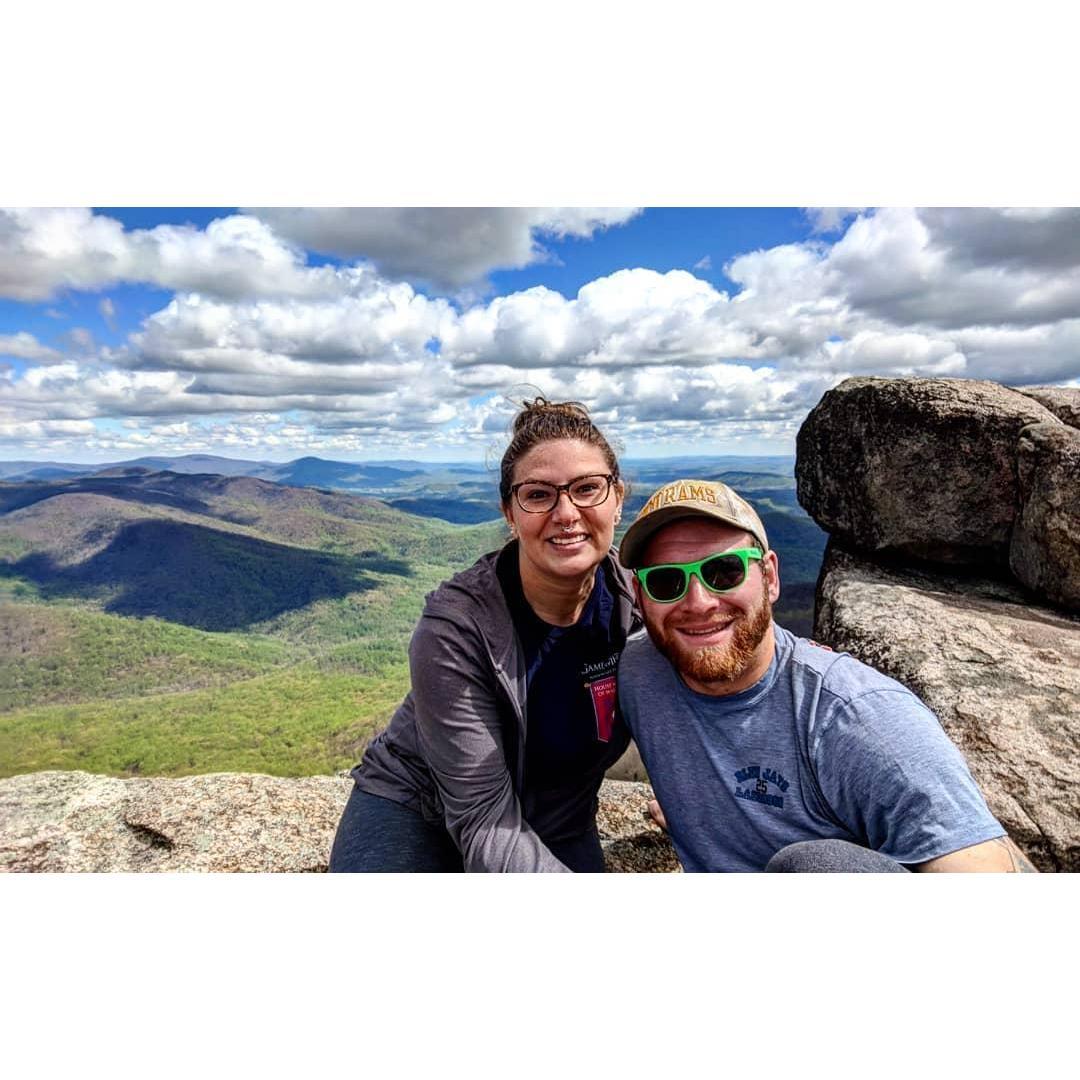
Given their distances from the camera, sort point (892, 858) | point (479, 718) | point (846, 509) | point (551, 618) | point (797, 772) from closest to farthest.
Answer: point (892, 858) < point (797, 772) < point (479, 718) < point (551, 618) < point (846, 509)

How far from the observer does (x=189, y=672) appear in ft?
613

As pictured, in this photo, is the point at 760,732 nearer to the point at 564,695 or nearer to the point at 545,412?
the point at 564,695

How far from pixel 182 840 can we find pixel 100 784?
1.75m

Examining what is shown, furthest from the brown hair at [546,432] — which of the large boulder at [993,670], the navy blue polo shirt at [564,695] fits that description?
the large boulder at [993,670]

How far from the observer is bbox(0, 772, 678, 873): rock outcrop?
5319 millimetres

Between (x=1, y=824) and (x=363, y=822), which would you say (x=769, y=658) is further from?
(x=1, y=824)

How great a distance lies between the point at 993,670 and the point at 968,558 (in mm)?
2974

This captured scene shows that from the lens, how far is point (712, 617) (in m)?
2.92

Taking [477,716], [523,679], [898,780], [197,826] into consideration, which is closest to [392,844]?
[477,716]

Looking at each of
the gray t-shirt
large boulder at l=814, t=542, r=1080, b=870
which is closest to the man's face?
the gray t-shirt

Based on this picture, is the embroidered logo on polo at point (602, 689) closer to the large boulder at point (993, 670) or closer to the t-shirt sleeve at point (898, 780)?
the t-shirt sleeve at point (898, 780)

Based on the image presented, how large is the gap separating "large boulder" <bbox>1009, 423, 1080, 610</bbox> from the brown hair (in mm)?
6351

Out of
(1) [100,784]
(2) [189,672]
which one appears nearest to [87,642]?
(2) [189,672]

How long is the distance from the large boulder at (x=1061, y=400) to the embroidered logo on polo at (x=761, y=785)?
7.75 meters
